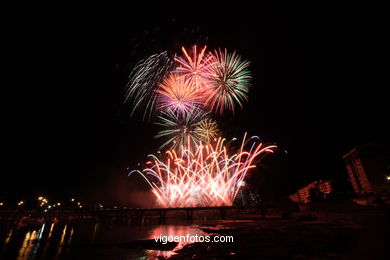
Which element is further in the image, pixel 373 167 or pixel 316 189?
pixel 316 189

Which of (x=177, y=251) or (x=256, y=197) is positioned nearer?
(x=177, y=251)

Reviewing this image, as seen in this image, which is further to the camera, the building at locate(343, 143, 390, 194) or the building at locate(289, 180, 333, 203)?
the building at locate(289, 180, 333, 203)

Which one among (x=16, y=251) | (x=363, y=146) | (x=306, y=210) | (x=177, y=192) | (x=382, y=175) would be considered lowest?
(x=16, y=251)

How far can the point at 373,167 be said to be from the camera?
5069cm

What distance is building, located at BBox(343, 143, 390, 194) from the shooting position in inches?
1922

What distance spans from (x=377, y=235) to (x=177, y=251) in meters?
12.6

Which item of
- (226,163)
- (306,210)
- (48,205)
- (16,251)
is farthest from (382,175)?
(48,205)

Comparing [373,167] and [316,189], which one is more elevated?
[373,167]

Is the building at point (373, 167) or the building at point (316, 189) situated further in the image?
the building at point (316, 189)

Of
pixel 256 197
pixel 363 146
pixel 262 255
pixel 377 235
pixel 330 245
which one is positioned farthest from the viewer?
pixel 256 197

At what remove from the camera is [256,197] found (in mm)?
99625

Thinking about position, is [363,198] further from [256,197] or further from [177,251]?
[256,197]

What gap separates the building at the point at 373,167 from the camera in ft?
160

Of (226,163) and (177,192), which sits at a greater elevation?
(226,163)
